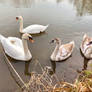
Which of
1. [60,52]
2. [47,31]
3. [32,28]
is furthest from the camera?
→ [47,31]

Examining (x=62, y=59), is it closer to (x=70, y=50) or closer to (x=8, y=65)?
(x=70, y=50)

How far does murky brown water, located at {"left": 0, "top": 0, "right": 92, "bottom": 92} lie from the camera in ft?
13.4

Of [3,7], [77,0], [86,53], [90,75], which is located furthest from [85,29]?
[77,0]

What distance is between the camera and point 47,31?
6520 mm

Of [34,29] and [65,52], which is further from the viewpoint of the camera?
[34,29]

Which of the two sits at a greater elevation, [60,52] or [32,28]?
[32,28]

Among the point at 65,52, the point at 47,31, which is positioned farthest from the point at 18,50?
the point at 47,31

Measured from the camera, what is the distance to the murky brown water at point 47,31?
13.4 ft

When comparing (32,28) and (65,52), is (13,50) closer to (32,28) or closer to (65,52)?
(65,52)

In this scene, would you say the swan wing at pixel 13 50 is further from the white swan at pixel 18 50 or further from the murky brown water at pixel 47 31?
the murky brown water at pixel 47 31

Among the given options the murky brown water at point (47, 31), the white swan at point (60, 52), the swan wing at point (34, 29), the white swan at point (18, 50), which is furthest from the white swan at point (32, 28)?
the white swan at point (60, 52)

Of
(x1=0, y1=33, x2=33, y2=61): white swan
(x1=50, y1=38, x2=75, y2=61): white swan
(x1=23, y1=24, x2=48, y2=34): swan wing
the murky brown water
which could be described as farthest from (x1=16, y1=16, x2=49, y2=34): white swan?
(x1=50, y1=38, x2=75, y2=61): white swan

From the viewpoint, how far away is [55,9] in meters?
9.40

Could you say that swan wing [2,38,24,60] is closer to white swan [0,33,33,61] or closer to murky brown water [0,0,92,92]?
white swan [0,33,33,61]
